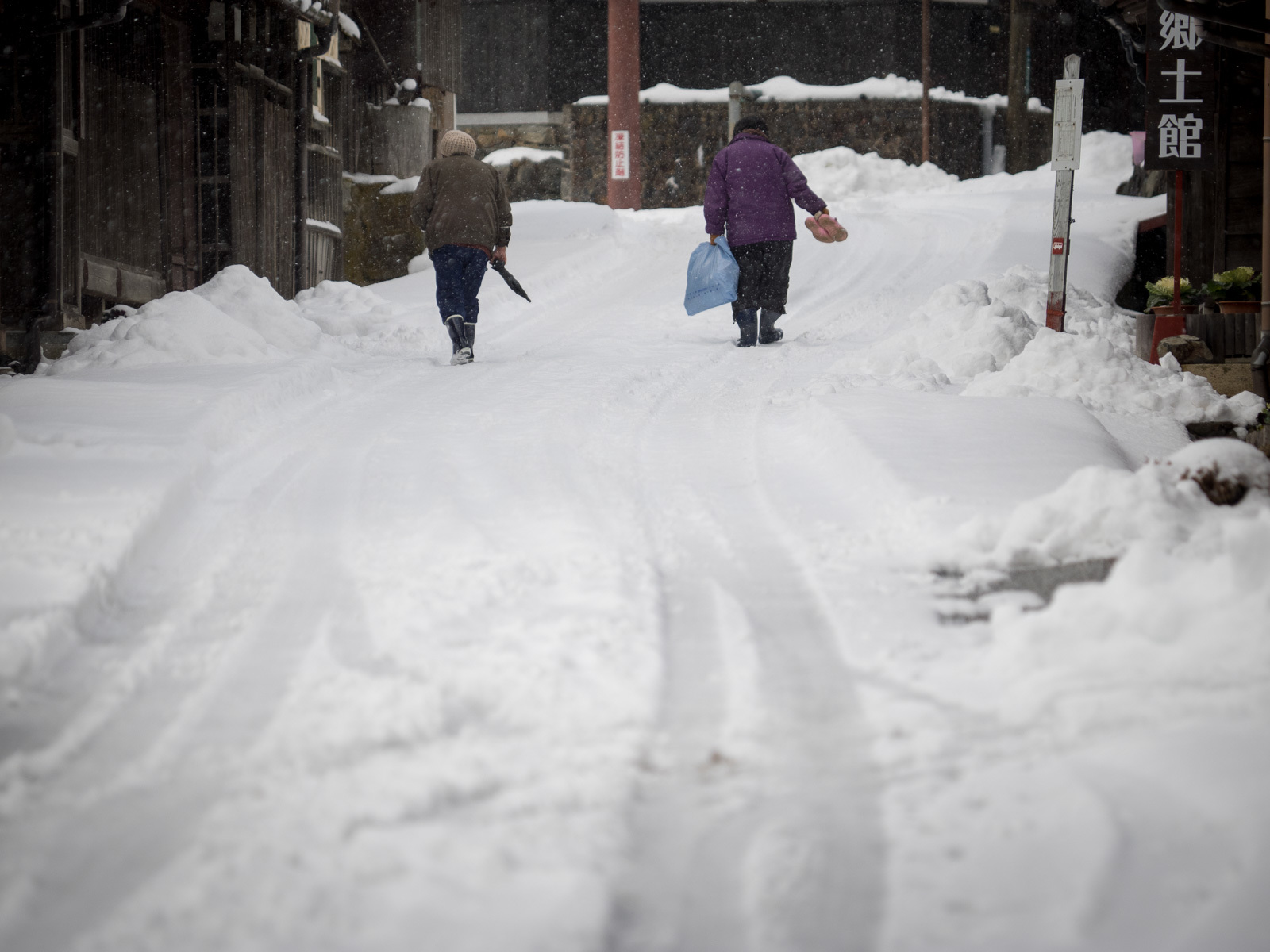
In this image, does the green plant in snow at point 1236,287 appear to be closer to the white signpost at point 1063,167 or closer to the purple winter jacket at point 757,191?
the white signpost at point 1063,167

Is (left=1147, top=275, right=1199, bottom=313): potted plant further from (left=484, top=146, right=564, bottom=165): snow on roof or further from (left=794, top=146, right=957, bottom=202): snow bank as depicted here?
(left=484, top=146, right=564, bottom=165): snow on roof

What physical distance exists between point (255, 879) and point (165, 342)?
19.8ft

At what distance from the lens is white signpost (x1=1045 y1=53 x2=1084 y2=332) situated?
8.58 meters

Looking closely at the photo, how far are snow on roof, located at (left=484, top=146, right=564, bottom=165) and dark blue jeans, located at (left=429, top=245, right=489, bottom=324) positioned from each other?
17.9 meters

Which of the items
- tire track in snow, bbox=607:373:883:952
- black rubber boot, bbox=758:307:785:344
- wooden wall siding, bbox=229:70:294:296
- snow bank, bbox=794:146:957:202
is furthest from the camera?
snow bank, bbox=794:146:957:202

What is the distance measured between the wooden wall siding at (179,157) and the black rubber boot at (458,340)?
446 centimetres

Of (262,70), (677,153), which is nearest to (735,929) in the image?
(262,70)

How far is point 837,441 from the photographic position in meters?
5.22

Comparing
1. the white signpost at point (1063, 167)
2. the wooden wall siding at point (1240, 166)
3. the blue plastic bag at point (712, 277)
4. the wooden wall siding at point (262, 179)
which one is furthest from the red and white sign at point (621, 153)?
the white signpost at point (1063, 167)

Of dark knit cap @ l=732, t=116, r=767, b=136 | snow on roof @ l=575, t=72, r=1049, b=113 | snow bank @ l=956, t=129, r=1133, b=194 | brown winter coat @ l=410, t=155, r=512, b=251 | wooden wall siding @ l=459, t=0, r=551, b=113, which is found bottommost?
brown winter coat @ l=410, t=155, r=512, b=251

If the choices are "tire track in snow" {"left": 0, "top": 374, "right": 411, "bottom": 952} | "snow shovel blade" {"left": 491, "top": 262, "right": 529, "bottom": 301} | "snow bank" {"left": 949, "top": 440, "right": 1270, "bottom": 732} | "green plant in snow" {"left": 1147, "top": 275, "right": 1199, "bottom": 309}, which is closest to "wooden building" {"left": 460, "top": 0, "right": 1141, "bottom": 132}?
"green plant in snow" {"left": 1147, "top": 275, "right": 1199, "bottom": 309}

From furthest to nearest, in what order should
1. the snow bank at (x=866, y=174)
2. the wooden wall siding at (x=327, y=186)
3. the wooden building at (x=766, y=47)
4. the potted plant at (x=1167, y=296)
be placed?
the wooden building at (x=766, y=47), the snow bank at (x=866, y=174), the wooden wall siding at (x=327, y=186), the potted plant at (x=1167, y=296)

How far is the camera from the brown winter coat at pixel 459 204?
26.8ft

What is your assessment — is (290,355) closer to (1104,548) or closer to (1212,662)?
(1104,548)
